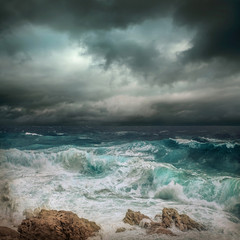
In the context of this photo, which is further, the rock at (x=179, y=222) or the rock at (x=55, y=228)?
the rock at (x=179, y=222)

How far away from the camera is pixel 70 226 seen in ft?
21.5

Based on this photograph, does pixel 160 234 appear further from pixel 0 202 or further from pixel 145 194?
pixel 0 202

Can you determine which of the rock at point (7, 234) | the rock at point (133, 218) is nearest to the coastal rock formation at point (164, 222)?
the rock at point (133, 218)

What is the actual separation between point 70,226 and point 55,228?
1.63 feet

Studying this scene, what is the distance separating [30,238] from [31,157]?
1788cm

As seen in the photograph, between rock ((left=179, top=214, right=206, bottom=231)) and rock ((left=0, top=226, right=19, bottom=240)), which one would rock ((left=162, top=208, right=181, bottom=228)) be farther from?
rock ((left=0, top=226, right=19, bottom=240))

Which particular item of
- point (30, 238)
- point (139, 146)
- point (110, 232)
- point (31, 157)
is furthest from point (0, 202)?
point (139, 146)

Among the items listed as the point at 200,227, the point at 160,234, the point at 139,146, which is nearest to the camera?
the point at 160,234

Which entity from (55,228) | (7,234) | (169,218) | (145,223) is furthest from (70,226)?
(169,218)

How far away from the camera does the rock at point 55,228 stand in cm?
616

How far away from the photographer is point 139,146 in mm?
34000

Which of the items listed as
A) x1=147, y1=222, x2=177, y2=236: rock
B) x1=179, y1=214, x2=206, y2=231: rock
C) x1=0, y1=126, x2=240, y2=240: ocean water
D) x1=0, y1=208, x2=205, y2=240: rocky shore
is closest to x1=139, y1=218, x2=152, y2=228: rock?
x1=0, y1=208, x2=205, y2=240: rocky shore

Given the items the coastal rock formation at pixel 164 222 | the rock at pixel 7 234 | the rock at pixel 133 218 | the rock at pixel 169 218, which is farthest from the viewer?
the rock at pixel 133 218

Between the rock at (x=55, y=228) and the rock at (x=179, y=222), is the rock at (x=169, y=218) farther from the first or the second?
the rock at (x=55, y=228)
